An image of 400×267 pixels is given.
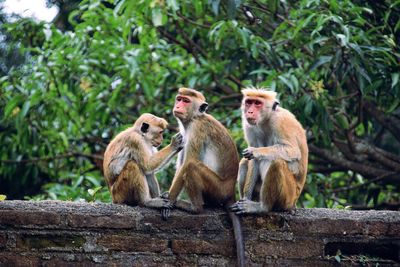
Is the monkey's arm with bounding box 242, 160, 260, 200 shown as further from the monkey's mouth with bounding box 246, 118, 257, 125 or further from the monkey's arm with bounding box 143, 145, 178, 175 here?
the monkey's arm with bounding box 143, 145, 178, 175

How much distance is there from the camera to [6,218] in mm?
5211

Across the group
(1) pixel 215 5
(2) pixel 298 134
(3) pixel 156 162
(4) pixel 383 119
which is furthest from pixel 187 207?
(4) pixel 383 119

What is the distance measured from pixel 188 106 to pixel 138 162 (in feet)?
2.13

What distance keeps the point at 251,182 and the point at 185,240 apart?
1.07 m

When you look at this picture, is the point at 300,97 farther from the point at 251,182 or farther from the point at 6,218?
the point at 6,218

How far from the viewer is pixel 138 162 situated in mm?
6219

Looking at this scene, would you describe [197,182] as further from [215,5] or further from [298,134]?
[215,5]

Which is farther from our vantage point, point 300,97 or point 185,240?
point 300,97

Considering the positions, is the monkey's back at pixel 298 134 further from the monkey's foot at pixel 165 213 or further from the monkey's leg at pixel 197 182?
the monkey's foot at pixel 165 213

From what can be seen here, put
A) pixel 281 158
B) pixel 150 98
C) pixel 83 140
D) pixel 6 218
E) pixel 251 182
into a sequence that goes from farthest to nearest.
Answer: pixel 83 140 → pixel 150 98 → pixel 251 182 → pixel 281 158 → pixel 6 218

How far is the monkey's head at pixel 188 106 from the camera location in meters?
6.50

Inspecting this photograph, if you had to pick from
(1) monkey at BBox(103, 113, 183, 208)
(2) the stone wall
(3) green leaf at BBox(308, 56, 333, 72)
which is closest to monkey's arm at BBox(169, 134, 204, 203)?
(1) monkey at BBox(103, 113, 183, 208)

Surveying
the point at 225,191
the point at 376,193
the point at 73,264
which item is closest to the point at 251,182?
the point at 225,191

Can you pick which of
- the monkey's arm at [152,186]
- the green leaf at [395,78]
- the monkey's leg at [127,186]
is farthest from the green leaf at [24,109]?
the green leaf at [395,78]
